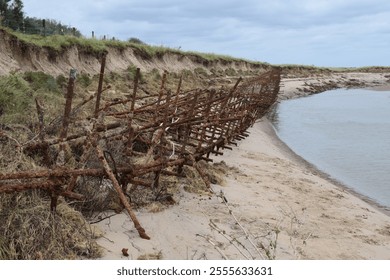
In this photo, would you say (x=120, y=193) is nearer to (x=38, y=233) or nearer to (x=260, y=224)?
(x=38, y=233)

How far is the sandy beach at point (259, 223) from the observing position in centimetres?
524

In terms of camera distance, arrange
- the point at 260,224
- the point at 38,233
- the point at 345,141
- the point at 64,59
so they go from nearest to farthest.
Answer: the point at 38,233, the point at 260,224, the point at 64,59, the point at 345,141

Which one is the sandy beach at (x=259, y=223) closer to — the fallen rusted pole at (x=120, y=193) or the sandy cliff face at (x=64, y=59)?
the fallen rusted pole at (x=120, y=193)

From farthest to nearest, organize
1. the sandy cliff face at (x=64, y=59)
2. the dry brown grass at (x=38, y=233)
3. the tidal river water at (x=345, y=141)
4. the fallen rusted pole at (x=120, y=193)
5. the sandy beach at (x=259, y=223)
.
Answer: the sandy cliff face at (x=64, y=59), the tidal river water at (x=345, y=141), the sandy beach at (x=259, y=223), the fallen rusted pole at (x=120, y=193), the dry brown grass at (x=38, y=233)

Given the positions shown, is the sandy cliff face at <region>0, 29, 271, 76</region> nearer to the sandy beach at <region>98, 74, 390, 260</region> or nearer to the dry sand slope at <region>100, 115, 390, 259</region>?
the sandy beach at <region>98, 74, 390, 260</region>

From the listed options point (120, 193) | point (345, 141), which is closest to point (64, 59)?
point (345, 141)

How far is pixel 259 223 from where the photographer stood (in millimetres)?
6750

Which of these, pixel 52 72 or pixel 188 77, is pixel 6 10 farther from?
pixel 52 72

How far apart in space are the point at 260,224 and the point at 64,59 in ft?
49.5

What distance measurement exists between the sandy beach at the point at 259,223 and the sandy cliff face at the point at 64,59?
9.10 meters

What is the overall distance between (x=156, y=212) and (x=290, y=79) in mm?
48605

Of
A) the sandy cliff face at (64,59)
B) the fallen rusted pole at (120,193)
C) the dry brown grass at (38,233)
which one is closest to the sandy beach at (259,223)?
the fallen rusted pole at (120,193)

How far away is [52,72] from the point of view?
699 inches
